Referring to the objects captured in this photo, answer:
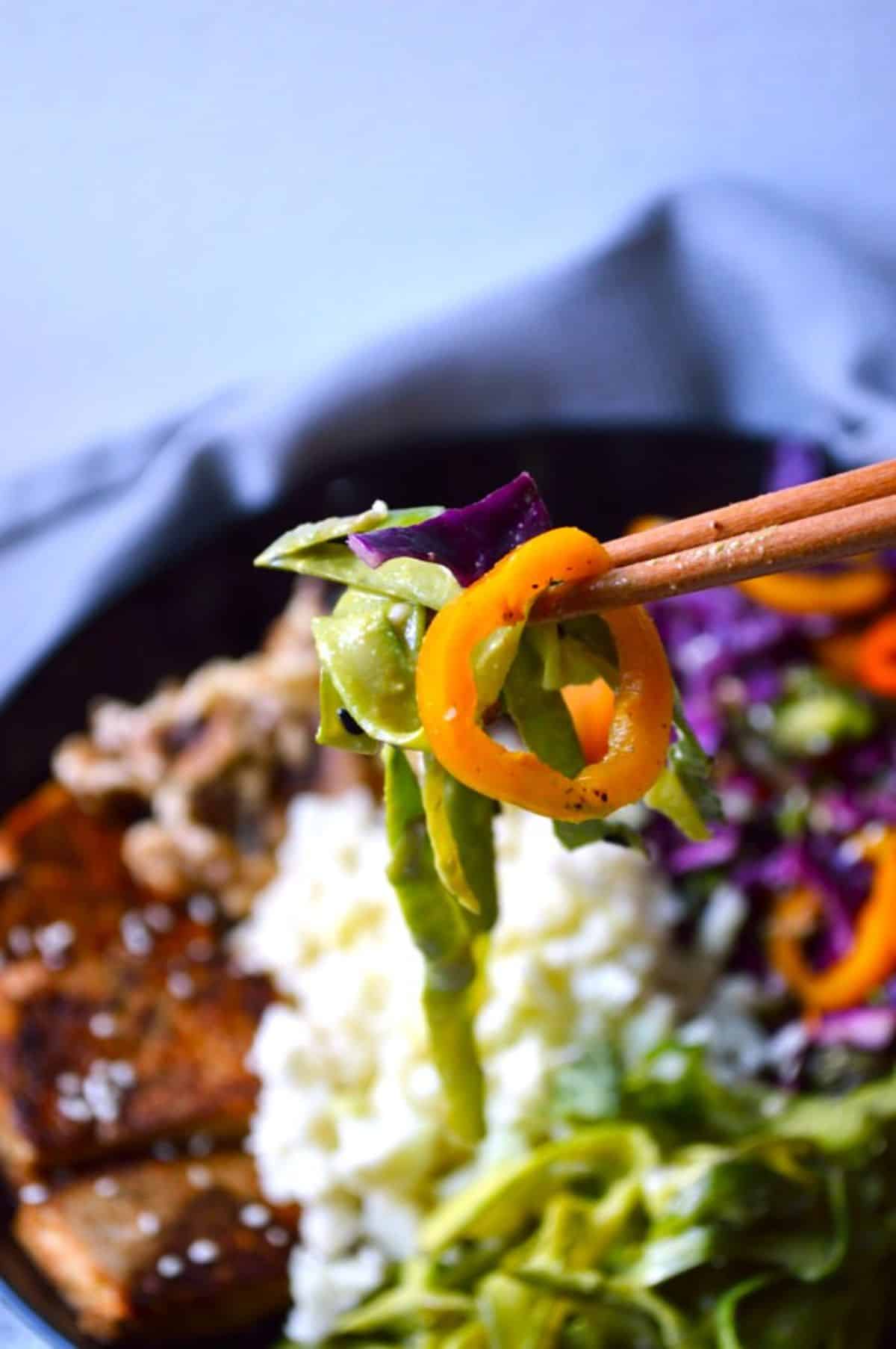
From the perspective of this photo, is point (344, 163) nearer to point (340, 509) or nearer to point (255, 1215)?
point (340, 509)

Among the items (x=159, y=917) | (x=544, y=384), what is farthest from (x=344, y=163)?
(x=159, y=917)

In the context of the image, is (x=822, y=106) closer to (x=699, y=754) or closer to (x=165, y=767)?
(x=165, y=767)

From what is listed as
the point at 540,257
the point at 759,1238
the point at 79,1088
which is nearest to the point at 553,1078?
the point at 759,1238

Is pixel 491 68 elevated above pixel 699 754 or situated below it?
above

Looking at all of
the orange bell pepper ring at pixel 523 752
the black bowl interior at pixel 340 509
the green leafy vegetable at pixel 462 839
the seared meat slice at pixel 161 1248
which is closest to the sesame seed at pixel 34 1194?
the seared meat slice at pixel 161 1248

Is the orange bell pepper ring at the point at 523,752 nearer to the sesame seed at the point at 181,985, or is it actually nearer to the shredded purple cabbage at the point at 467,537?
the shredded purple cabbage at the point at 467,537

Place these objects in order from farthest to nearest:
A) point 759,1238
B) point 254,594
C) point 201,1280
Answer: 1. point 254,594
2. point 201,1280
3. point 759,1238

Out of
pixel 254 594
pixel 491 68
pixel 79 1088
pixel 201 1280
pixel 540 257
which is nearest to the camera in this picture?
pixel 201 1280
